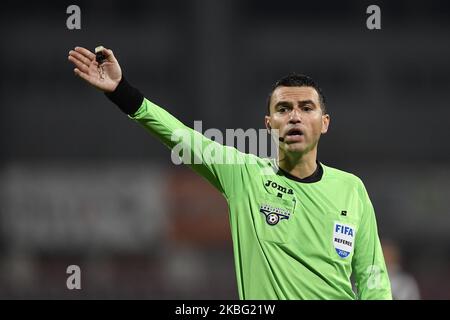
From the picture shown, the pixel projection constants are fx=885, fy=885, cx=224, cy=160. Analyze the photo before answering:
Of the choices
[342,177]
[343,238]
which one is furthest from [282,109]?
[343,238]

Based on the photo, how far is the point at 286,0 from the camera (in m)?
27.2

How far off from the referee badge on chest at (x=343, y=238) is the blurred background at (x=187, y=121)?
14.7m

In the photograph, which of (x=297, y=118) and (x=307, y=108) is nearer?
(x=297, y=118)

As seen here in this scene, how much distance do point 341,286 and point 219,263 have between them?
1583cm

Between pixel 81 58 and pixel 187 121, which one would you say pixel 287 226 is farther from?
pixel 187 121

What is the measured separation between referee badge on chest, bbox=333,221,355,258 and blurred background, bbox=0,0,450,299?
48.1 ft

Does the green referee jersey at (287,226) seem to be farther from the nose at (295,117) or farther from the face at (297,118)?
the nose at (295,117)

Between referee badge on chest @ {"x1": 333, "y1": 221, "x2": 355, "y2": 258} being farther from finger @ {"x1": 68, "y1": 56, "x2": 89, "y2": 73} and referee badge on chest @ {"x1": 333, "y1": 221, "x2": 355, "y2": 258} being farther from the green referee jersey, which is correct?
finger @ {"x1": 68, "y1": 56, "x2": 89, "y2": 73}

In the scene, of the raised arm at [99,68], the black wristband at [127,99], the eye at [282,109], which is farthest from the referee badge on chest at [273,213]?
the raised arm at [99,68]

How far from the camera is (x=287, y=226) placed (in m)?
5.37

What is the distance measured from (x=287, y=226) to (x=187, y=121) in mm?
19988

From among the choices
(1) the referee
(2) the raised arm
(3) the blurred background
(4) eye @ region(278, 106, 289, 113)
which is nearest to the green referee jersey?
(1) the referee

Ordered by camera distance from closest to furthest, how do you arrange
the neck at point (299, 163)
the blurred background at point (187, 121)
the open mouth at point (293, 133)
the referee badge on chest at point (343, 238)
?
the referee badge on chest at point (343, 238) < the open mouth at point (293, 133) < the neck at point (299, 163) < the blurred background at point (187, 121)

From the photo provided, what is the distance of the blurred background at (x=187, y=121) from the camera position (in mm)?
20609
